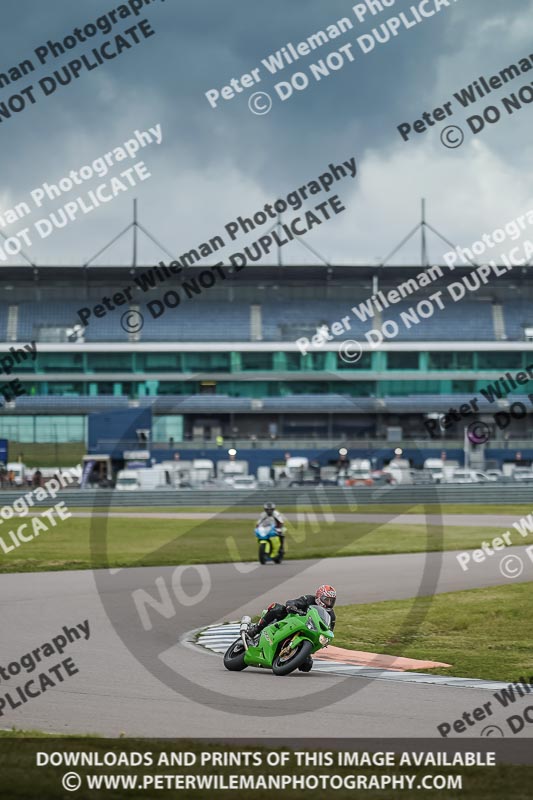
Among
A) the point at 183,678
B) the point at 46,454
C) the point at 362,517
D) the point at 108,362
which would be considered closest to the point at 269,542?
the point at 183,678

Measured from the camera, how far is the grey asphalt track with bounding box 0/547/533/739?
380 inches

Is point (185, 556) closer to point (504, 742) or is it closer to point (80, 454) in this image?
point (504, 742)

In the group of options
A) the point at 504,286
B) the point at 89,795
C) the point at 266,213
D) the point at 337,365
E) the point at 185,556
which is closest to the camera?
the point at 89,795

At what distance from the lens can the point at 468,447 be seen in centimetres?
7031

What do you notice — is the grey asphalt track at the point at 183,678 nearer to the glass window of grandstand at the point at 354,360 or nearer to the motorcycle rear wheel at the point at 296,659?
the motorcycle rear wheel at the point at 296,659

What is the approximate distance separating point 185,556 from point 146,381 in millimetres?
59213

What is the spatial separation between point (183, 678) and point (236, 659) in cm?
81

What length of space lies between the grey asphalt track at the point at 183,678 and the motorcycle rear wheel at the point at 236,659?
133 mm

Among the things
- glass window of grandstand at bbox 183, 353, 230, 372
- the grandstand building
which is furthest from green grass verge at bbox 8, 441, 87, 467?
glass window of grandstand at bbox 183, 353, 230, 372

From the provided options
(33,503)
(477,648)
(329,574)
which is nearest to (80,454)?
(33,503)

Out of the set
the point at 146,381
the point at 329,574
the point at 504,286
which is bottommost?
the point at 329,574

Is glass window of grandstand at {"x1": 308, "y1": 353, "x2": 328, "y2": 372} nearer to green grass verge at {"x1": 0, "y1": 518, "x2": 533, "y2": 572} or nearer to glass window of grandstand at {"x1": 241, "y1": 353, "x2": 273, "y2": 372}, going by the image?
glass window of grandstand at {"x1": 241, "y1": 353, "x2": 273, "y2": 372}

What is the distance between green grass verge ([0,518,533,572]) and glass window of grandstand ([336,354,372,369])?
143ft

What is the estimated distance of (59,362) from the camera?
287 feet
